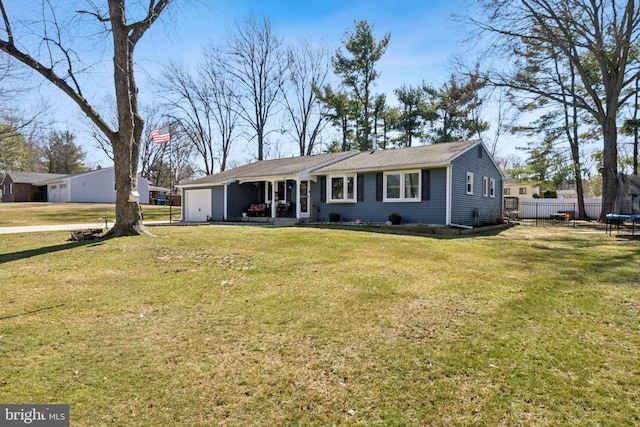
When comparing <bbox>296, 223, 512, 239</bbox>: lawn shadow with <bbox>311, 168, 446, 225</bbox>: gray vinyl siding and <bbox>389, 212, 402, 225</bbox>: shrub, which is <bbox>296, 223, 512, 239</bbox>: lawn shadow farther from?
<bbox>311, 168, 446, 225</bbox>: gray vinyl siding

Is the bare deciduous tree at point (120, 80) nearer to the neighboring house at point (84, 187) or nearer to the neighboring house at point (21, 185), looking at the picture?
the neighboring house at point (84, 187)

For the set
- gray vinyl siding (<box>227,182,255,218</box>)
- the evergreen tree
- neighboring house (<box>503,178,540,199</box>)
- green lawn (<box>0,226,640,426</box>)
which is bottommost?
green lawn (<box>0,226,640,426</box>)

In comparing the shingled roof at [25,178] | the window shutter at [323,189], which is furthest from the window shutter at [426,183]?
the shingled roof at [25,178]

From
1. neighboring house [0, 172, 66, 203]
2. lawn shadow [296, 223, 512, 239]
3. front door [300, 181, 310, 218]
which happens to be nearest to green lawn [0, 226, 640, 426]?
lawn shadow [296, 223, 512, 239]

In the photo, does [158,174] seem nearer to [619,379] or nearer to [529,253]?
[529,253]

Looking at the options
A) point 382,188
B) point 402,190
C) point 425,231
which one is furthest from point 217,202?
point 425,231

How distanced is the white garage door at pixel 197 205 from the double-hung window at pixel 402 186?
11.2m

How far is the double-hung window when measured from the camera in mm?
14414

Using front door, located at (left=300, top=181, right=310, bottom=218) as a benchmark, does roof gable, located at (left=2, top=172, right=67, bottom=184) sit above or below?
above

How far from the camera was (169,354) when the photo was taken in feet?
11.0

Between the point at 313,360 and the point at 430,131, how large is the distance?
1153 inches

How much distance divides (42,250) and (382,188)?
11.6 m

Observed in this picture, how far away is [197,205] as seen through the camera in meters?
21.8

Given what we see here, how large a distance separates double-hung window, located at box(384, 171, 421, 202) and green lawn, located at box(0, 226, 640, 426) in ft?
24.8
